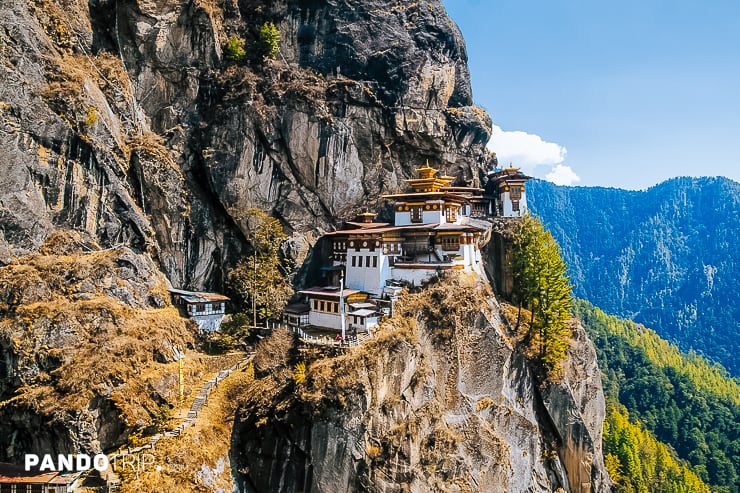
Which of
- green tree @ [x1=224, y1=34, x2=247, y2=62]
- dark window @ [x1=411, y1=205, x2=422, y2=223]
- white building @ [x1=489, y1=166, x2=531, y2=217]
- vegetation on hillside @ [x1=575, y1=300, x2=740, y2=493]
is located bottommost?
vegetation on hillside @ [x1=575, y1=300, x2=740, y2=493]

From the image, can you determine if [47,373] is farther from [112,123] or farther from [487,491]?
[487,491]

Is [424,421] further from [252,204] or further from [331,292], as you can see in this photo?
[252,204]

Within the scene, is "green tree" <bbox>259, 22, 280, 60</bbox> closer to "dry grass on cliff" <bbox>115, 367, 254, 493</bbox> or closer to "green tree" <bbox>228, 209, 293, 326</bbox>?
"green tree" <bbox>228, 209, 293, 326</bbox>

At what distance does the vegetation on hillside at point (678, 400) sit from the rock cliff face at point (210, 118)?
7874 cm

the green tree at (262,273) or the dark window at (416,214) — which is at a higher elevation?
the dark window at (416,214)

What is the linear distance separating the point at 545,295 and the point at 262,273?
25.5 meters

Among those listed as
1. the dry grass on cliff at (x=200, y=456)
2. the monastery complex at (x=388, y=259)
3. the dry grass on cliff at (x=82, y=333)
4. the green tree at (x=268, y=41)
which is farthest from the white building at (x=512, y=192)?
the dry grass on cliff at (x=82, y=333)

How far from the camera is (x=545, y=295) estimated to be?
137 feet

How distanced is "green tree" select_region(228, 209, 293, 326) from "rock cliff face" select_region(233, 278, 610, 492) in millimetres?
11334

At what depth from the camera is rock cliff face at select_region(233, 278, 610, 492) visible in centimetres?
2788

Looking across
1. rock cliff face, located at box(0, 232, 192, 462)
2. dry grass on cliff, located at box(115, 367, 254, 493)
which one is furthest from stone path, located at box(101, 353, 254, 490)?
rock cliff face, located at box(0, 232, 192, 462)

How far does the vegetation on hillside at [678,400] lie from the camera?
8906cm

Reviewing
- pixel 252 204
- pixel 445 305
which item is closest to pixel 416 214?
pixel 445 305

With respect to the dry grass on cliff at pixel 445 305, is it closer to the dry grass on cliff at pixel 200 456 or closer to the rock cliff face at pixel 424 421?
the rock cliff face at pixel 424 421
